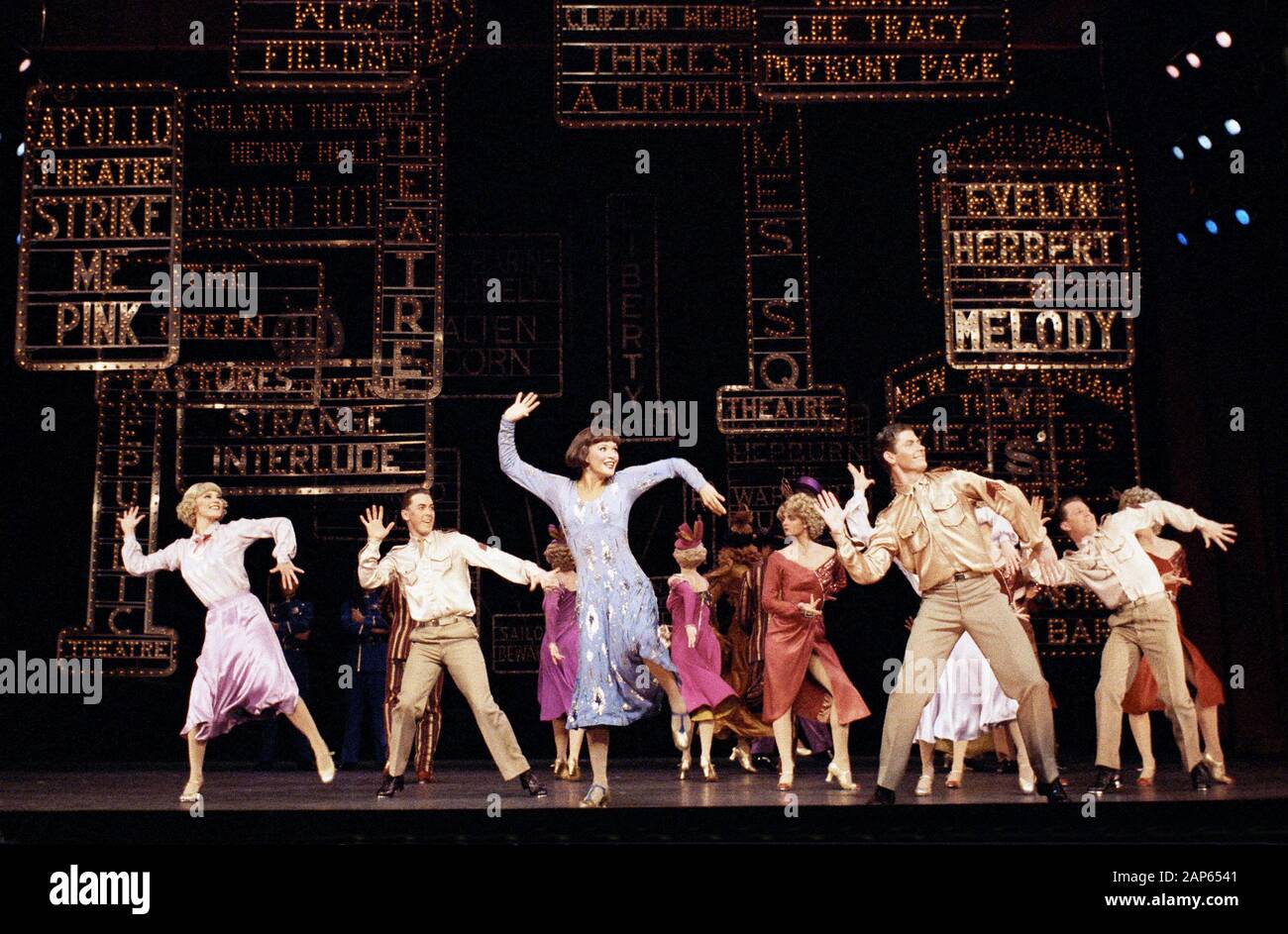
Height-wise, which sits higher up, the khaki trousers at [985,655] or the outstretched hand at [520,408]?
the outstretched hand at [520,408]

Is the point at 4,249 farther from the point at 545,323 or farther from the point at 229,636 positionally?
the point at 229,636

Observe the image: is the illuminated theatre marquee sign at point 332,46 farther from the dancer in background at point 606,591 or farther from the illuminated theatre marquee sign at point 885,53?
the dancer in background at point 606,591

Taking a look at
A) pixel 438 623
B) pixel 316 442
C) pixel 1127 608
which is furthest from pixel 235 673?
pixel 1127 608

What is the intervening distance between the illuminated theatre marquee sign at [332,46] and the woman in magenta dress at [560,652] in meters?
Answer: 3.70

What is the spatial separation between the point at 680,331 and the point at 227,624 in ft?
16.1

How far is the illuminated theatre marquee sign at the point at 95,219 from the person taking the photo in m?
9.67

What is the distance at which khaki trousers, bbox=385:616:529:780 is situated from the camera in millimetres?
7043

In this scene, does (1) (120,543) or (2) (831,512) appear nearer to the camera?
(2) (831,512)

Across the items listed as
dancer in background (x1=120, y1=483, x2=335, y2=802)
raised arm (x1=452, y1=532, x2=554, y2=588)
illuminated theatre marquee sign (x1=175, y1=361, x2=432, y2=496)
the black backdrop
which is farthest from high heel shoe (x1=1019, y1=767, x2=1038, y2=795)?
illuminated theatre marquee sign (x1=175, y1=361, x2=432, y2=496)

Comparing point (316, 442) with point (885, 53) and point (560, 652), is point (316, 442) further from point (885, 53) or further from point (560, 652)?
point (885, 53)

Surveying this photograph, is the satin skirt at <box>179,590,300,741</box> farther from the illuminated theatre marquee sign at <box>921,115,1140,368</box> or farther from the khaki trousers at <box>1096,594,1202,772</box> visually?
the illuminated theatre marquee sign at <box>921,115,1140,368</box>

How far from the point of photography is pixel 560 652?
914 centimetres

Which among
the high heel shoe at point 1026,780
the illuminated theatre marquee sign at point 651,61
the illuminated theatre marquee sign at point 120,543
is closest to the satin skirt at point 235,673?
the illuminated theatre marquee sign at point 120,543

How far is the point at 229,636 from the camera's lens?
23.5 feet
